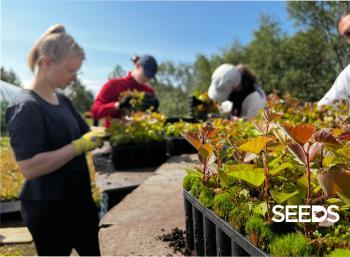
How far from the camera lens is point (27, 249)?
10.0 ft

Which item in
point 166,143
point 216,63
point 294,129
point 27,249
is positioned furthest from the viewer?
point 216,63

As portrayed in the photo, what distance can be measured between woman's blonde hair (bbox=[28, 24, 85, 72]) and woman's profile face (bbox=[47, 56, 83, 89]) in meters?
0.03

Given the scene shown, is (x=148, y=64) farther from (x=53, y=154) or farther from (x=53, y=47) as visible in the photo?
(x=53, y=154)

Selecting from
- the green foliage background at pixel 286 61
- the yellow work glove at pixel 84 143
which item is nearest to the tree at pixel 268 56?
the green foliage background at pixel 286 61

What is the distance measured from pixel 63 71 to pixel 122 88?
2.48 metres

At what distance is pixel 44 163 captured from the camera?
179 centimetres

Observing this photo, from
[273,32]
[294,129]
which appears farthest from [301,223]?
[273,32]

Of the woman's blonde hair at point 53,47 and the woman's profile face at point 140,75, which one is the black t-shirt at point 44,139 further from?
the woman's profile face at point 140,75

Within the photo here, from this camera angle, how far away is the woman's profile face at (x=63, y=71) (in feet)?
6.34

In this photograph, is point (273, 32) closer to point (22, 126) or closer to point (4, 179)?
point (4, 179)

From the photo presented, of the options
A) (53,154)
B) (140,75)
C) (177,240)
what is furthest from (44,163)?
(140,75)

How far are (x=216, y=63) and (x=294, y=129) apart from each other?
1132 inches

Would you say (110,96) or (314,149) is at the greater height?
(110,96)

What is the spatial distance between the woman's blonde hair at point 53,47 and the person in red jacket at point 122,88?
7.23 ft
